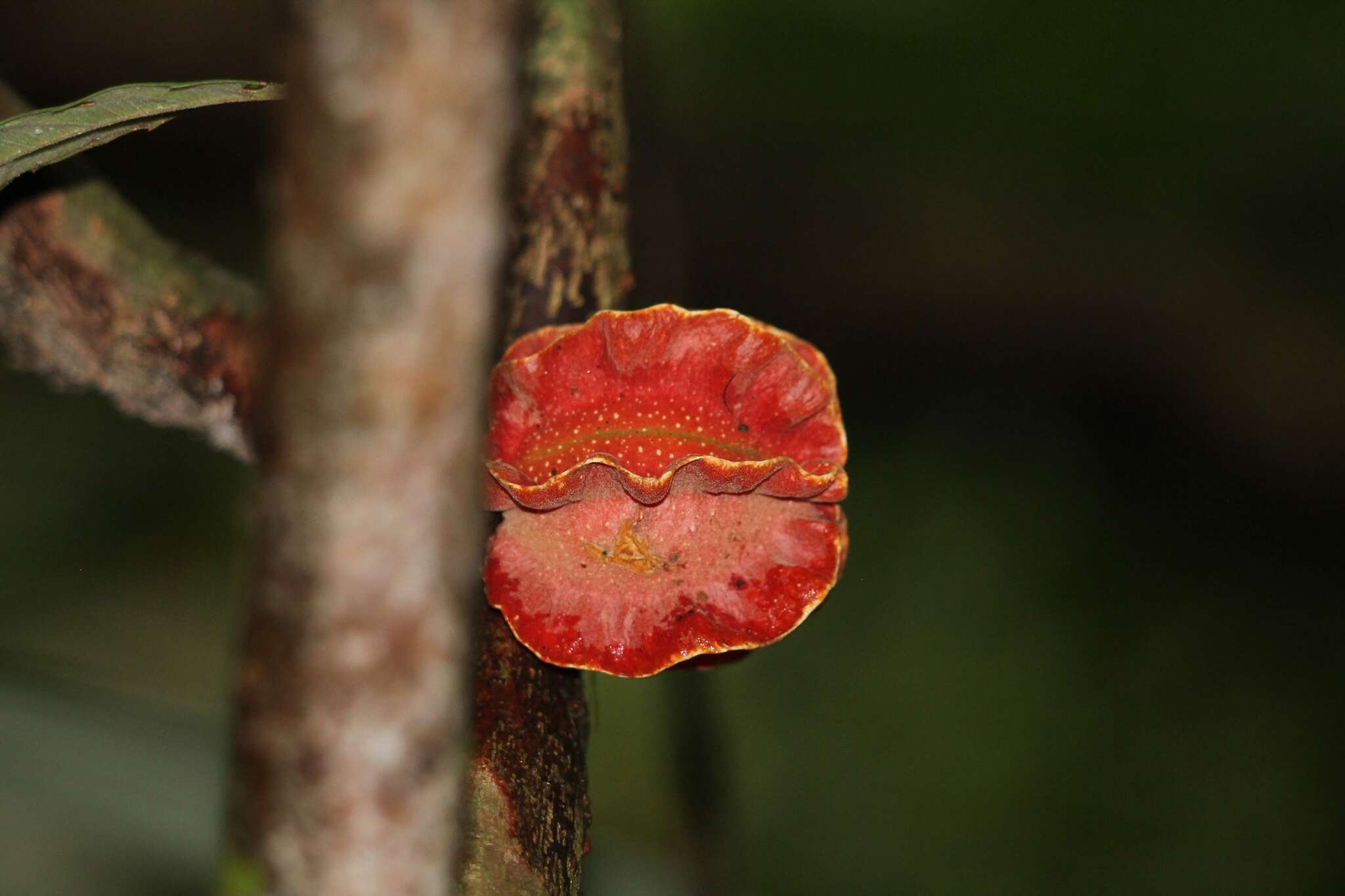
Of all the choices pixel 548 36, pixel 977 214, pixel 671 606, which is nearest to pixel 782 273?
pixel 977 214

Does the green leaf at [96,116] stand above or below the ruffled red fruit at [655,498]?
above

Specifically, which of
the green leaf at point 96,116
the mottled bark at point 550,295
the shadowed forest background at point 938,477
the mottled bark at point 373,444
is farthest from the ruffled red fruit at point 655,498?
the shadowed forest background at point 938,477

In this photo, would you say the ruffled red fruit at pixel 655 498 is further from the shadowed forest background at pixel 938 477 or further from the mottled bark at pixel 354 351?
the shadowed forest background at pixel 938 477

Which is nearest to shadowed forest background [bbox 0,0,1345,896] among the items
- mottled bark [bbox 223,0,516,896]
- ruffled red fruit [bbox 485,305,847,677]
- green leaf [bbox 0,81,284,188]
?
ruffled red fruit [bbox 485,305,847,677]

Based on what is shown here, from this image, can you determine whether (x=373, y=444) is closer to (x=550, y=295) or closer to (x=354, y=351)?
(x=354, y=351)

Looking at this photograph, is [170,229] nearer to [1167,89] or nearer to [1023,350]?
[1023,350]

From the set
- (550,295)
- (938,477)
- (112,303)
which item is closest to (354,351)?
(550,295)
